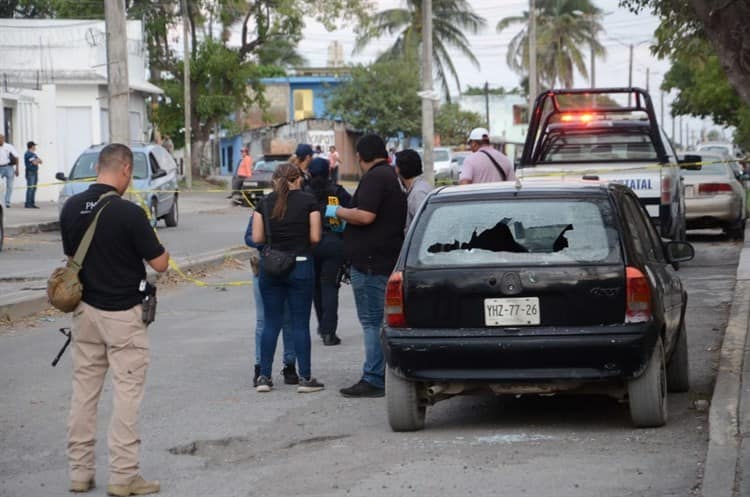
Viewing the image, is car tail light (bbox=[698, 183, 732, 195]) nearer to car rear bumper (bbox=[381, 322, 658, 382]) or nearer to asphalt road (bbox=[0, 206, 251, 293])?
asphalt road (bbox=[0, 206, 251, 293])

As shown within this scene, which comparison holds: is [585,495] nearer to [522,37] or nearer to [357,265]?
[357,265]

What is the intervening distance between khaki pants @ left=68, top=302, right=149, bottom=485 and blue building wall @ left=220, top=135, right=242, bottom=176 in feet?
246

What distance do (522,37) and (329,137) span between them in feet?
48.3

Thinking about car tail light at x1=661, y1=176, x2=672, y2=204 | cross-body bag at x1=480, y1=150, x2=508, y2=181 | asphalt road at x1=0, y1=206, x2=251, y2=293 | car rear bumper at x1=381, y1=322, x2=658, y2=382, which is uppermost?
cross-body bag at x1=480, y1=150, x2=508, y2=181

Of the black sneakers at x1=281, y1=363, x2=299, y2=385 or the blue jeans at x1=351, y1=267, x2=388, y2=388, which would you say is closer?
the blue jeans at x1=351, y1=267, x2=388, y2=388

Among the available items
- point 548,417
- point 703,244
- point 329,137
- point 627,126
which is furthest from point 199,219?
point 329,137

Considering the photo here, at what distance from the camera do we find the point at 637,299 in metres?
7.88

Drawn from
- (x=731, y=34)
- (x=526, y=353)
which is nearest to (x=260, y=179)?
(x=731, y=34)

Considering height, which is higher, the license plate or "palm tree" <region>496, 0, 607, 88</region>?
"palm tree" <region>496, 0, 607, 88</region>

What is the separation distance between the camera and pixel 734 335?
11.5m

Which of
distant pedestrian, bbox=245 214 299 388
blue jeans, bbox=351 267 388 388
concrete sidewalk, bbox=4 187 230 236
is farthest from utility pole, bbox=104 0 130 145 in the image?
blue jeans, bbox=351 267 388 388

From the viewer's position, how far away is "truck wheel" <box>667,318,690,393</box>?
9.42 metres

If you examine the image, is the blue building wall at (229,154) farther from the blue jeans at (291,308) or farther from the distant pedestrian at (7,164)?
the blue jeans at (291,308)

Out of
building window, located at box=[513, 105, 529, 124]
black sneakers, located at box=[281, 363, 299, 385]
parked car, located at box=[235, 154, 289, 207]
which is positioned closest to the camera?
black sneakers, located at box=[281, 363, 299, 385]
